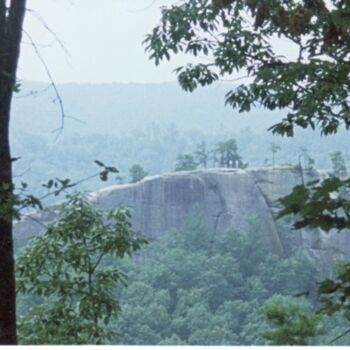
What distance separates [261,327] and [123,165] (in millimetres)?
1861

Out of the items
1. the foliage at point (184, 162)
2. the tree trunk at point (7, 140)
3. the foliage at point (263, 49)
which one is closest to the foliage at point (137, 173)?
the foliage at point (184, 162)

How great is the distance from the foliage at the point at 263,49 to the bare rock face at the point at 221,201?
10.2 feet

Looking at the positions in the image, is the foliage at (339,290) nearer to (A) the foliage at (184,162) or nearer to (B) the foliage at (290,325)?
(B) the foliage at (290,325)

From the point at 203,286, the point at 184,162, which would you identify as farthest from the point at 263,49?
the point at 184,162

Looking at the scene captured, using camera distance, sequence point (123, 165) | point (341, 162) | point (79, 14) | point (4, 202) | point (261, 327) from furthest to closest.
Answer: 1. point (123, 165)
2. point (341, 162)
3. point (79, 14)
4. point (261, 327)
5. point (4, 202)

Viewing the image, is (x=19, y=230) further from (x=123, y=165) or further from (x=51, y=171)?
(x=123, y=165)

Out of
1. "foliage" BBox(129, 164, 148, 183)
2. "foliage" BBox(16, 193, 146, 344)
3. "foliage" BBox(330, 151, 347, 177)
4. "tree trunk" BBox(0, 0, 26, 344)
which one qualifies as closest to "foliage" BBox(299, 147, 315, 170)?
"foliage" BBox(330, 151, 347, 177)

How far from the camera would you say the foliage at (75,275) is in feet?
7.22

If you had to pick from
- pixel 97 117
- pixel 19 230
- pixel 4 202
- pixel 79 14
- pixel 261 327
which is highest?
pixel 79 14

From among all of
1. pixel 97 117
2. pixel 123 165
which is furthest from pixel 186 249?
pixel 97 117

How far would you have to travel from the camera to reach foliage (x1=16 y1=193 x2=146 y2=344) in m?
2.20

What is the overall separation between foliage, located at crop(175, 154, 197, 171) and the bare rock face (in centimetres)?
21

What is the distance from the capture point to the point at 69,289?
2234 millimetres

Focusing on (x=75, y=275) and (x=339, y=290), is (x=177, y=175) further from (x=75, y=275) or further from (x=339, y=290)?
(x=339, y=290)
